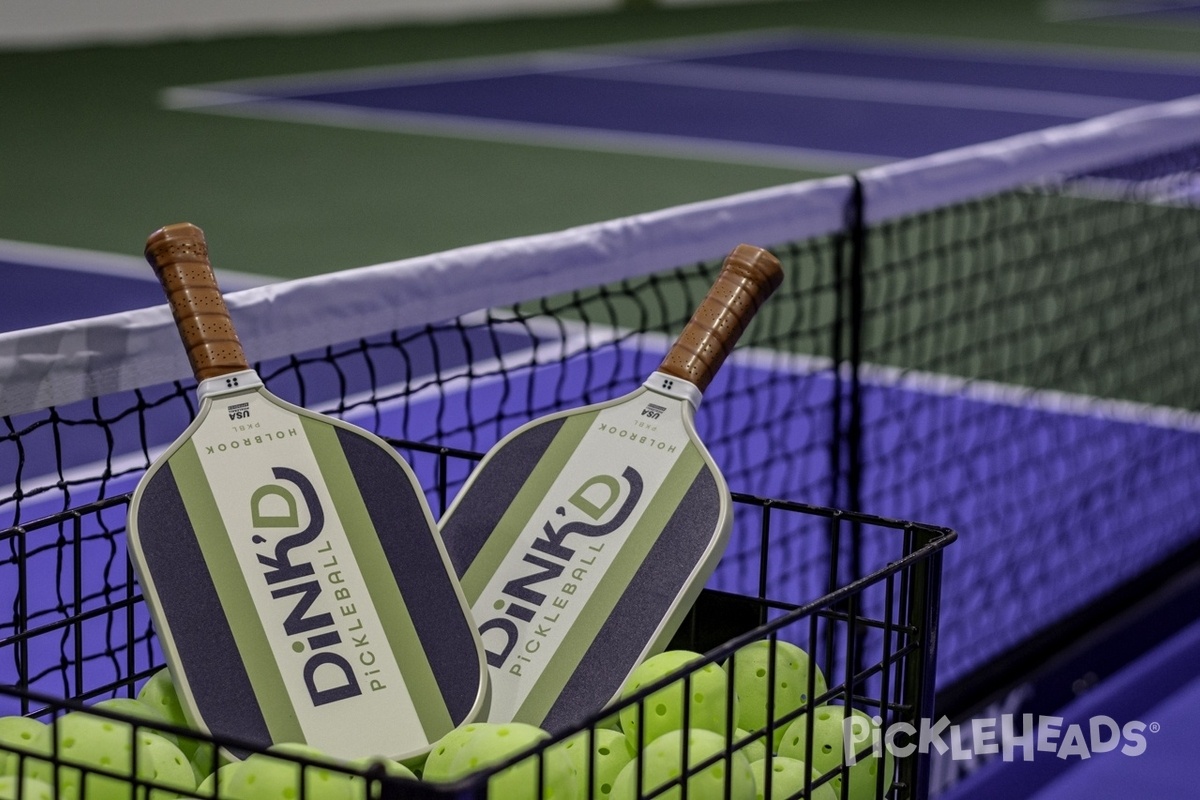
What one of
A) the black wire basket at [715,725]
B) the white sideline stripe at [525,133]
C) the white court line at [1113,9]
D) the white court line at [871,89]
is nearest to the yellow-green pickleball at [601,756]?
the black wire basket at [715,725]

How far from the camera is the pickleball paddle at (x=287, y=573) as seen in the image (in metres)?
0.76

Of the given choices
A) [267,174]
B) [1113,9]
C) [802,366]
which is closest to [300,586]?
[802,366]

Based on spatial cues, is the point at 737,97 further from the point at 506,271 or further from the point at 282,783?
the point at 282,783

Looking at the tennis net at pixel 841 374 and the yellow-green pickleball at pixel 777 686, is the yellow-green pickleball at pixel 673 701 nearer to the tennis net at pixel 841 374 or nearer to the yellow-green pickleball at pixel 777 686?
the yellow-green pickleball at pixel 777 686

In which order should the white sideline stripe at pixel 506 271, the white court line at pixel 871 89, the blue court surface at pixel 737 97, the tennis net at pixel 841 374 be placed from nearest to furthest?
the white sideline stripe at pixel 506 271 < the tennis net at pixel 841 374 < the blue court surface at pixel 737 97 < the white court line at pixel 871 89

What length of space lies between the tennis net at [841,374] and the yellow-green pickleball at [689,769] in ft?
0.83

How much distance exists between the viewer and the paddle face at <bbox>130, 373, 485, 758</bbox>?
2.51ft

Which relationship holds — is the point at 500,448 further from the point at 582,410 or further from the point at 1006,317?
the point at 1006,317

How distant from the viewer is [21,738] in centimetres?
72

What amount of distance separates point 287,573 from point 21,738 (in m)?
0.13

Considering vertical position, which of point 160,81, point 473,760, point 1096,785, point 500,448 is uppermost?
point 160,81

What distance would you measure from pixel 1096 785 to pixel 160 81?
22.3ft

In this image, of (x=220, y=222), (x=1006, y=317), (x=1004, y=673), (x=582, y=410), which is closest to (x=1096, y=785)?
(x=1004, y=673)

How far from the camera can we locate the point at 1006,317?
3.82m
